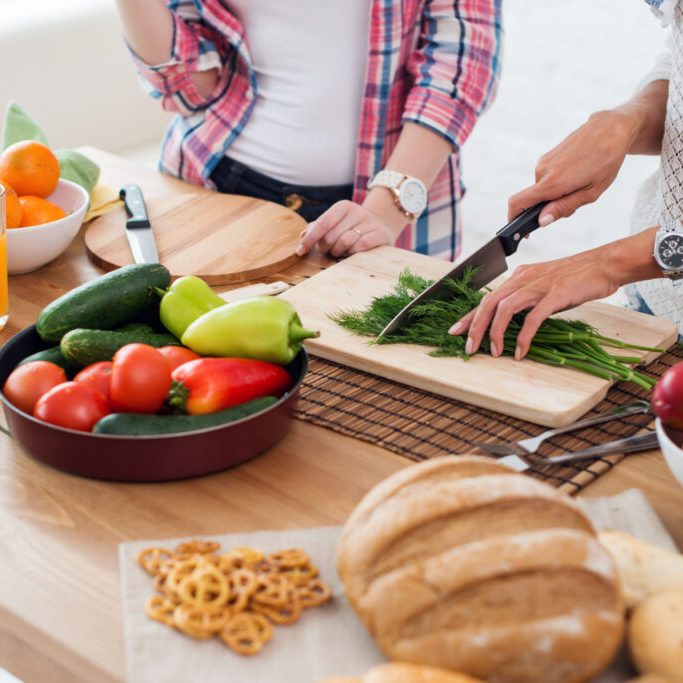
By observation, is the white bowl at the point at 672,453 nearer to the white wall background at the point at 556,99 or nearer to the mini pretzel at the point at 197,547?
the mini pretzel at the point at 197,547

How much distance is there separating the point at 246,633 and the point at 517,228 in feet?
2.68

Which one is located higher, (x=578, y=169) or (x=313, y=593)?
(x=578, y=169)

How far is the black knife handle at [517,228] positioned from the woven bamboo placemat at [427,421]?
269 mm

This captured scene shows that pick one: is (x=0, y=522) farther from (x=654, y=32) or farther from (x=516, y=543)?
(x=654, y=32)

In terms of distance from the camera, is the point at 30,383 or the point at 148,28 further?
the point at 148,28

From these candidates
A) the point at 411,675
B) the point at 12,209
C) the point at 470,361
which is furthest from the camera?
the point at 12,209

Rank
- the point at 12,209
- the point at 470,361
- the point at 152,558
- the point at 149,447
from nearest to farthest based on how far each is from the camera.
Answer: the point at 152,558 < the point at 149,447 < the point at 470,361 < the point at 12,209

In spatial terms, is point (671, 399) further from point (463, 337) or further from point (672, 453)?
point (463, 337)

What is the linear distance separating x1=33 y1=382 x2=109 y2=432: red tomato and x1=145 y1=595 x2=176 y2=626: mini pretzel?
252 millimetres

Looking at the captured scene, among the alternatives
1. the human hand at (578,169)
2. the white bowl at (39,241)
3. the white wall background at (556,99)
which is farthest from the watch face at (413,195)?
the white wall background at (556,99)

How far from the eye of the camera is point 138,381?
1.04 m

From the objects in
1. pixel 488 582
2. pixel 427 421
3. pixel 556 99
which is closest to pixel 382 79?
pixel 427 421

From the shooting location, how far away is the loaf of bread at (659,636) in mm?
737

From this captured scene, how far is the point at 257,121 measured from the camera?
6.60 ft
